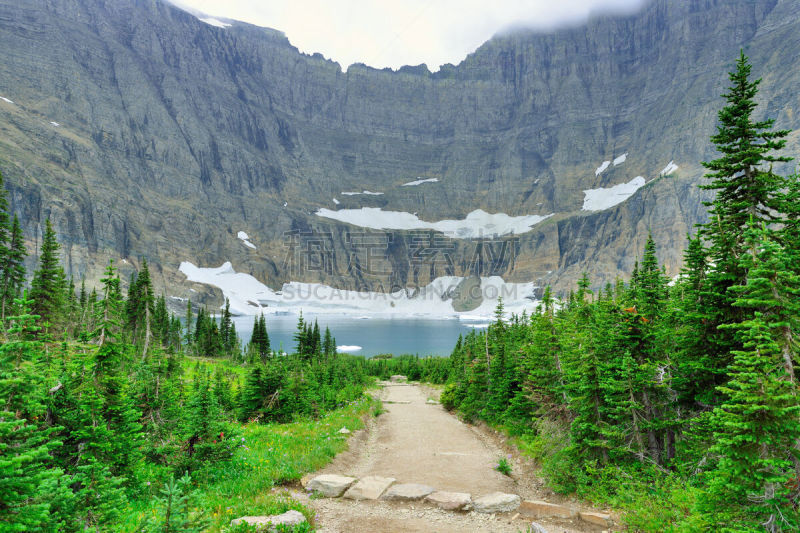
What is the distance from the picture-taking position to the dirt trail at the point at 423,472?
7617 mm

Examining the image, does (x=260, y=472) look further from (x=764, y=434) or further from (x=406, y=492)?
(x=764, y=434)

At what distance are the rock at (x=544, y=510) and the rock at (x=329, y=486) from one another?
164 inches

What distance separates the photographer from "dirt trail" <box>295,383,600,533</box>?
25.0 ft

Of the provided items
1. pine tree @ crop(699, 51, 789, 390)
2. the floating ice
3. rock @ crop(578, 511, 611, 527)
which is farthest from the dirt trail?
the floating ice

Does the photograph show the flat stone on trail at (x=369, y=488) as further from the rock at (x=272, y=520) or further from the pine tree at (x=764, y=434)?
the pine tree at (x=764, y=434)

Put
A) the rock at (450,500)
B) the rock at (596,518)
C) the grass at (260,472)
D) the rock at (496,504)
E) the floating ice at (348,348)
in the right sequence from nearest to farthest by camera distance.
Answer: the grass at (260,472)
the rock at (596,518)
the rock at (496,504)
the rock at (450,500)
the floating ice at (348,348)

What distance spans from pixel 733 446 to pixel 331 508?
293 inches

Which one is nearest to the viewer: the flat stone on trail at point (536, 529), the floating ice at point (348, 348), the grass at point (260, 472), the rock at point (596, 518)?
the flat stone on trail at point (536, 529)

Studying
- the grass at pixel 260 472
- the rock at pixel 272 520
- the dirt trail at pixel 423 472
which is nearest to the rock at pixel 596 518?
the dirt trail at pixel 423 472

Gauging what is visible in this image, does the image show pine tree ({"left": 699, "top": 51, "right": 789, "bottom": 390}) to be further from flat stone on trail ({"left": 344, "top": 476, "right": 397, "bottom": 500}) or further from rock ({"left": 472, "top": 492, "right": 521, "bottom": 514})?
flat stone on trail ({"left": 344, "top": 476, "right": 397, "bottom": 500})

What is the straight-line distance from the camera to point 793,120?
160125mm

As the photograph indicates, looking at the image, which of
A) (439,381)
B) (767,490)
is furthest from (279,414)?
(439,381)

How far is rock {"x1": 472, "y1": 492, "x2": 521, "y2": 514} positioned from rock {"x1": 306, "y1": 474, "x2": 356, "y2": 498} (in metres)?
3.14

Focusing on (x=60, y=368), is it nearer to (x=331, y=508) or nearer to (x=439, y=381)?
(x=331, y=508)
